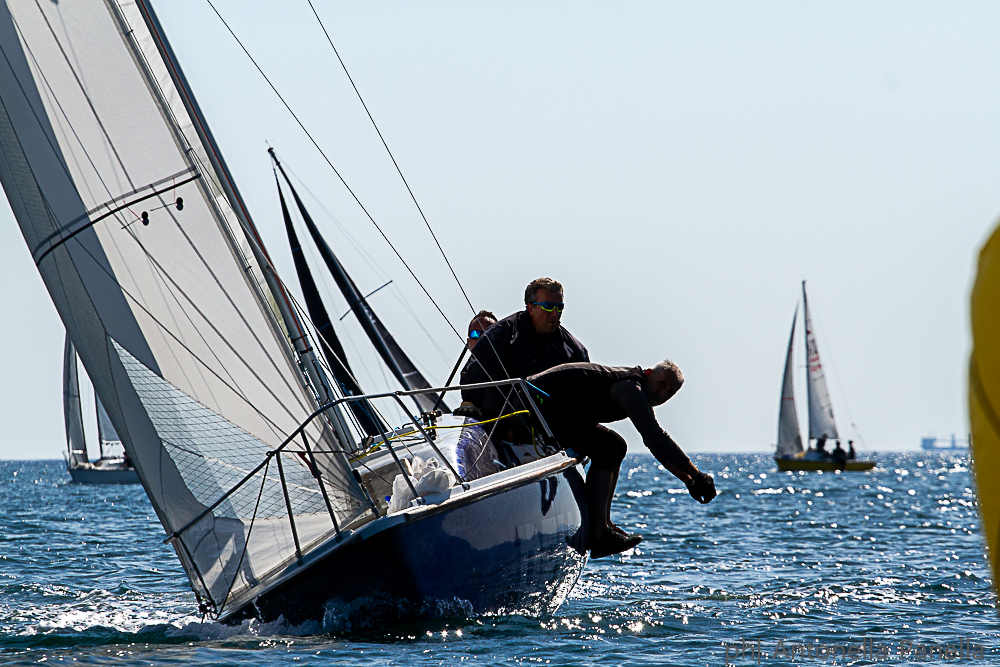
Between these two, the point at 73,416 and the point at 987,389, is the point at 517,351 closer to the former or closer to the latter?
the point at 987,389

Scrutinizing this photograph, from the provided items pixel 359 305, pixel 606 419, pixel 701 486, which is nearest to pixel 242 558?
pixel 606 419

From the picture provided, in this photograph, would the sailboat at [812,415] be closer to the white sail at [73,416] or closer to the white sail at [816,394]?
the white sail at [816,394]

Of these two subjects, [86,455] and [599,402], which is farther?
[86,455]

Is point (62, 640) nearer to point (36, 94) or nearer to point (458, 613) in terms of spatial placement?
point (458, 613)

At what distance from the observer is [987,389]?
1562 millimetres

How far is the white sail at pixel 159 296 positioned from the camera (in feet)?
17.9

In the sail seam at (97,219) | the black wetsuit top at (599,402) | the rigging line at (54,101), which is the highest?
the rigging line at (54,101)

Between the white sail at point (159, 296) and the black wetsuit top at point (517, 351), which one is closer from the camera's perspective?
the white sail at point (159, 296)

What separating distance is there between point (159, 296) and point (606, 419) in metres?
2.46

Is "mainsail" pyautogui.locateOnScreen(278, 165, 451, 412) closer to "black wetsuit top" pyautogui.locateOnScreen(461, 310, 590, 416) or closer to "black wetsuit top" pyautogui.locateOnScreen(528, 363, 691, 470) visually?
"black wetsuit top" pyautogui.locateOnScreen(461, 310, 590, 416)

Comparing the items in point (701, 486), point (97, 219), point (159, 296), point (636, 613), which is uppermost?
point (97, 219)

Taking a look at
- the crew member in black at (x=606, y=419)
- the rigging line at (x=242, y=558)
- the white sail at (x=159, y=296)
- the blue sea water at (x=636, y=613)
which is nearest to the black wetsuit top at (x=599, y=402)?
the crew member in black at (x=606, y=419)

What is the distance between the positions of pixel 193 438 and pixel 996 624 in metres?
4.66

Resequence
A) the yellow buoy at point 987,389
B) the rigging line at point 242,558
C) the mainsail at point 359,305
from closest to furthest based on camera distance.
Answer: the yellow buoy at point 987,389
the rigging line at point 242,558
the mainsail at point 359,305
